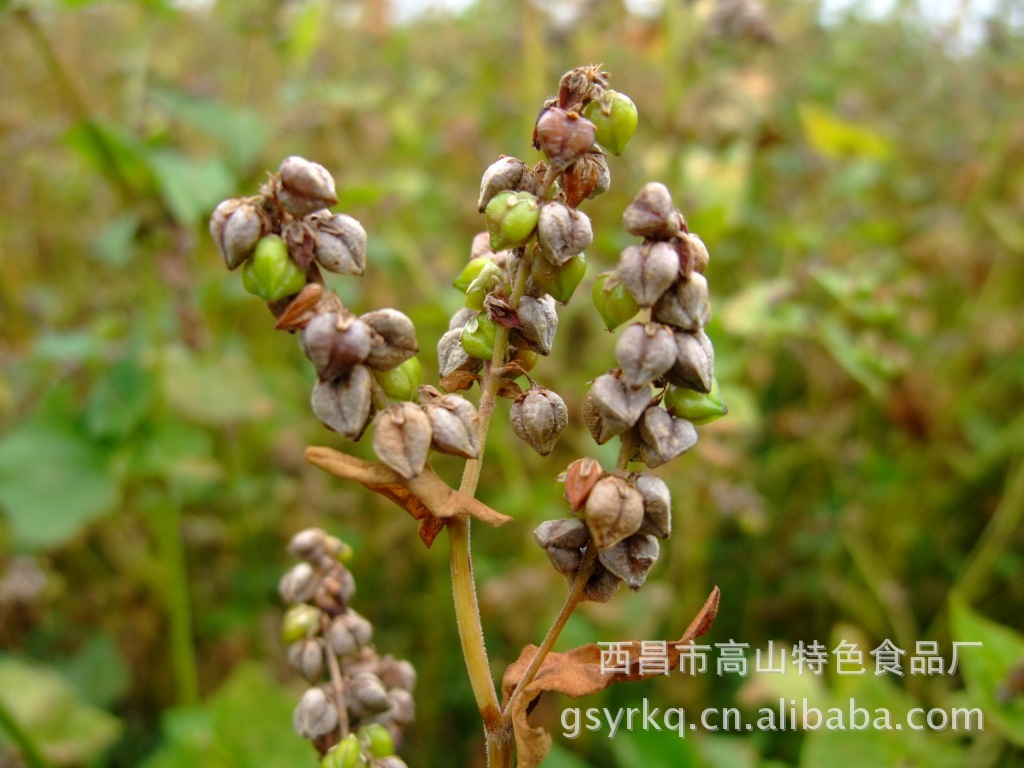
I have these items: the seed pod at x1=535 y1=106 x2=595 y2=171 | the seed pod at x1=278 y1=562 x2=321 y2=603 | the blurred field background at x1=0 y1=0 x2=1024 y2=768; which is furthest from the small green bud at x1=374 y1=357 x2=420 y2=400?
the blurred field background at x1=0 y1=0 x2=1024 y2=768

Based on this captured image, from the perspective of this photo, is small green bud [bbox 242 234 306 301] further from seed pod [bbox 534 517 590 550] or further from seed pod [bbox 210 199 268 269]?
seed pod [bbox 534 517 590 550]

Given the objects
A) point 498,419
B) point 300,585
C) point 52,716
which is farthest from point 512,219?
point 498,419

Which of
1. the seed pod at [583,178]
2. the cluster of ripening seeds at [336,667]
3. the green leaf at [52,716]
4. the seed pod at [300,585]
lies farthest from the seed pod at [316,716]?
the green leaf at [52,716]

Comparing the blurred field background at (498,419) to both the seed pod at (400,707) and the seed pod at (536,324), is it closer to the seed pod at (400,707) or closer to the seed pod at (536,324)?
the seed pod at (400,707)

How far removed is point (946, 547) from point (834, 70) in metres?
2.70

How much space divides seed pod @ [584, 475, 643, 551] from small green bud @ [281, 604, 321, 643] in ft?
1.31

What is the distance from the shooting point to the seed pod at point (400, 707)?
97cm

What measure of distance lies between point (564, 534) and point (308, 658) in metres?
0.36

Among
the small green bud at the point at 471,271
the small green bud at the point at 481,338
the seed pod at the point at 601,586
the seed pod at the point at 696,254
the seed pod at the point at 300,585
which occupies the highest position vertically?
the seed pod at the point at 696,254

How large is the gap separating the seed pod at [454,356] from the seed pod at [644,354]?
0.16 meters

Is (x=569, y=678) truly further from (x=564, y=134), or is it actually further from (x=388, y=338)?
(x=564, y=134)

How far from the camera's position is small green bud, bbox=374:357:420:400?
0.75 m

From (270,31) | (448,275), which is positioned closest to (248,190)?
(270,31)

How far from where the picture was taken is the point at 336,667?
3.07 ft
